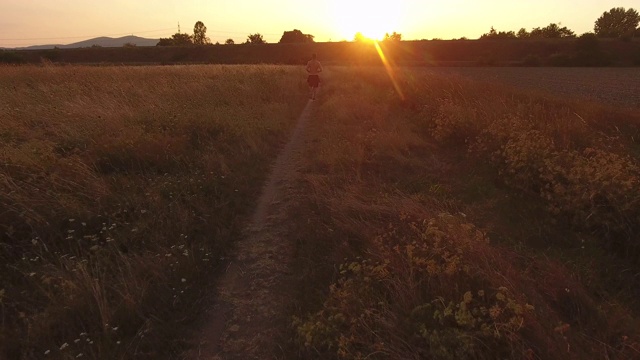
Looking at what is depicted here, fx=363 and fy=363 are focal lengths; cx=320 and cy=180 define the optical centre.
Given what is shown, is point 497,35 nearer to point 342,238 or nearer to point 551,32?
point 551,32

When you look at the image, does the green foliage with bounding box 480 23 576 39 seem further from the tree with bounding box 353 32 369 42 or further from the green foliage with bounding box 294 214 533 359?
the green foliage with bounding box 294 214 533 359

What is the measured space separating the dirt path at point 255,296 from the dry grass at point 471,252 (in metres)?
0.22

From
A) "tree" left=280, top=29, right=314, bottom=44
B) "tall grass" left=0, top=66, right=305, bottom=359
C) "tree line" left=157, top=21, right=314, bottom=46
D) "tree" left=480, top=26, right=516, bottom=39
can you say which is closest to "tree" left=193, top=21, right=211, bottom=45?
"tree line" left=157, top=21, right=314, bottom=46

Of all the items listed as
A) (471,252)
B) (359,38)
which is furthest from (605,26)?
(471,252)

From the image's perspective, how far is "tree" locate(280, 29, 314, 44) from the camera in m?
103

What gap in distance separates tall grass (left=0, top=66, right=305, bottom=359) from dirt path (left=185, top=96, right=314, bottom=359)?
207 mm

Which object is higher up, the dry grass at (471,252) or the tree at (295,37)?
the tree at (295,37)

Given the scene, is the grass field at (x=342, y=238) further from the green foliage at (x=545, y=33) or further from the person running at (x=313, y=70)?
the green foliage at (x=545, y=33)

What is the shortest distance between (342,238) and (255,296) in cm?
115

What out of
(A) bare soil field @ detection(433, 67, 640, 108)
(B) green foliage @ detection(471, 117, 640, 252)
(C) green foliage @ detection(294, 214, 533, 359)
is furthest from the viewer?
(A) bare soil field @ detection(433, 67, 640, 108)

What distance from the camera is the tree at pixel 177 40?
96.9 meters

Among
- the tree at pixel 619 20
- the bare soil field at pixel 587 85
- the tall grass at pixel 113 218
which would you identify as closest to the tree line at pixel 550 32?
the tree at pixel 619 20

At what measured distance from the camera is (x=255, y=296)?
333 centimetres

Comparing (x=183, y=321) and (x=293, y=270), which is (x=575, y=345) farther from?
(x=183, y=321)
